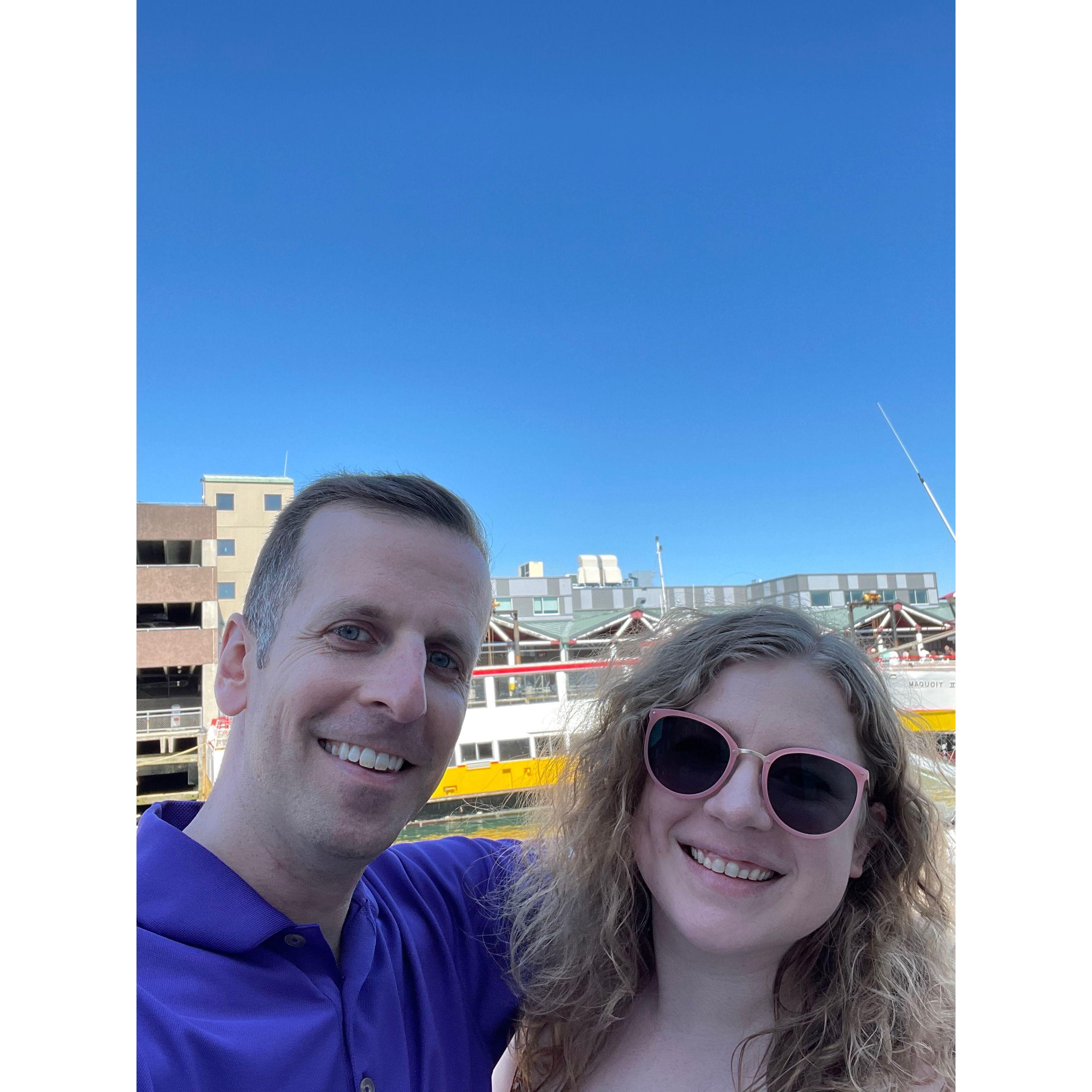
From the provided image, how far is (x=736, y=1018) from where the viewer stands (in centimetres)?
82

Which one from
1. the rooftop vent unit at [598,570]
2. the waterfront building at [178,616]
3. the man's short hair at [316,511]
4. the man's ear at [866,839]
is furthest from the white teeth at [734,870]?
the rooftop vent unit at [598,570]

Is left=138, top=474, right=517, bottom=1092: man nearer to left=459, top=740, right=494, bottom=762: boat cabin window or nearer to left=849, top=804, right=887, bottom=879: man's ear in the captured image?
left=849, top=804, right=887, bottom=879: man's ear

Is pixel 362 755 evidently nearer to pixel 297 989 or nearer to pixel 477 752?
pixel 297 989

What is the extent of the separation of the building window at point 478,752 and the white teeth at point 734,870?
6.93m

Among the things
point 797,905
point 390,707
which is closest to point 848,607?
point 797,905

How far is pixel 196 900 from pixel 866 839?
0.70m

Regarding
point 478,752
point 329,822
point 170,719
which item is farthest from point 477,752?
point 329,822

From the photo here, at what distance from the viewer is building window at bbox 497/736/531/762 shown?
6918mm

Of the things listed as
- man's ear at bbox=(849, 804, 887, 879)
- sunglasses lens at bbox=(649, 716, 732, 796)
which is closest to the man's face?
sunglasses lens at bbox=(649, 716, 732, 796)

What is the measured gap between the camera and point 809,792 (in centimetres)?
76
